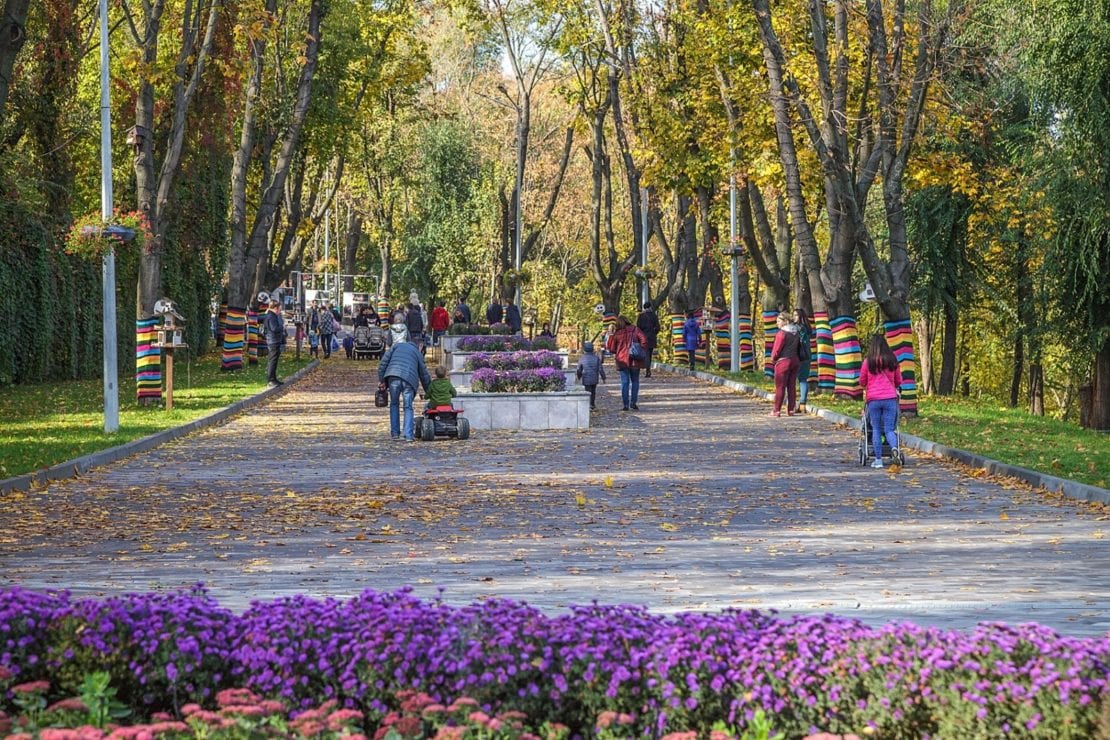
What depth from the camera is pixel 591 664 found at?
687cm

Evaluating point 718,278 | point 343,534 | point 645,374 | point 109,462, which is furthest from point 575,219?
point 343,534

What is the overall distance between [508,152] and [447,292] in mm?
9657

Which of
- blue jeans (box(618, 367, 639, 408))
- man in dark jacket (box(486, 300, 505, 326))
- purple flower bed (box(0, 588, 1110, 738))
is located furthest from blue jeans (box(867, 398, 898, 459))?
man in dark jacket (box(486, 300, 505, 326))

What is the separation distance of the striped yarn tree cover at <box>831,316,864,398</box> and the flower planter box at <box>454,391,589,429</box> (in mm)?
6382

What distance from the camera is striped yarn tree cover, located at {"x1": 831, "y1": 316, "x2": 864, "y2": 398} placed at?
33.0 metres

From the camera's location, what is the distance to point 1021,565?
1258 centimetres

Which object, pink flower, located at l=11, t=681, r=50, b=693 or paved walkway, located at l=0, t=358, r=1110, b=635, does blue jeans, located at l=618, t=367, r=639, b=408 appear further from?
pink flower, located at l=11, t=681, r=50, b=693

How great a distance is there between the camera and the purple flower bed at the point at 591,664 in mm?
6508

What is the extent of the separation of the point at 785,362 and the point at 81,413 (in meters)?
12.2

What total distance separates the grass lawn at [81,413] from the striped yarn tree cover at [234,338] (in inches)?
16.2

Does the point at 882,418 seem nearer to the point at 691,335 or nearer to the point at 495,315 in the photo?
the point at 691,335

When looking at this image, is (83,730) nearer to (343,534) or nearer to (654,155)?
(343,534)

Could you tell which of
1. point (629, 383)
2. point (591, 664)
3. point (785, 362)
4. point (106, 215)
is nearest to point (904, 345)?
point (785, 362)

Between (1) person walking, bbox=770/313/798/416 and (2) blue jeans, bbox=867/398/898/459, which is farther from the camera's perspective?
(1) person walking, bbox=770/313/798/416
